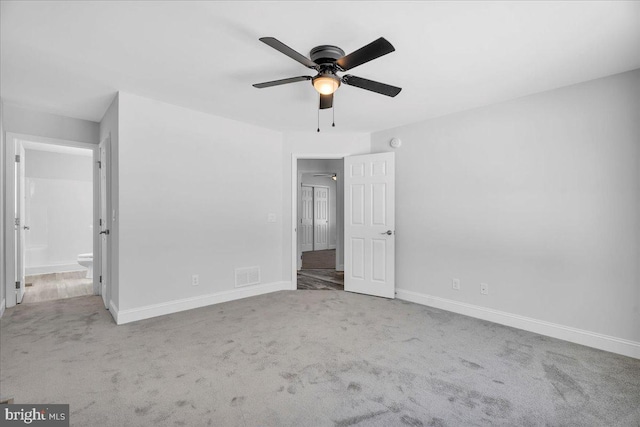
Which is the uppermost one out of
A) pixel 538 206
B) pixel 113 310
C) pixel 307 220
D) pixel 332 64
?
pixel 332 64

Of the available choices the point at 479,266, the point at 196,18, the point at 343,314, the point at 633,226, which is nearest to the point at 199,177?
the point at 196,18

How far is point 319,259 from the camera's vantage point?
7.86 metres

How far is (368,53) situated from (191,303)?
3.33 m

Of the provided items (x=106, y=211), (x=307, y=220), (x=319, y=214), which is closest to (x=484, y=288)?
(x=106, y=211)

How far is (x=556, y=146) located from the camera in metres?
3.06

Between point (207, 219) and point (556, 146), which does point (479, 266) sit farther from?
point (207, 219)

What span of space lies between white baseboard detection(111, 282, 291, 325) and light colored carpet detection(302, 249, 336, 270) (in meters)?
2.25

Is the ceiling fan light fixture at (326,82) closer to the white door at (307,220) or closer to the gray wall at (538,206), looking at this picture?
the gray wall at (538,206)

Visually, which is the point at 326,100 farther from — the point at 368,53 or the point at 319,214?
the point at 319,214

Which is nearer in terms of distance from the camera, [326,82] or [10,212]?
[326,82]

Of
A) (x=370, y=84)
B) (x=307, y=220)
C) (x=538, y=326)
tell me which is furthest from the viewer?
(x=307, y=220)

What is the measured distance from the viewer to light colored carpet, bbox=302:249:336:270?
22.7ft

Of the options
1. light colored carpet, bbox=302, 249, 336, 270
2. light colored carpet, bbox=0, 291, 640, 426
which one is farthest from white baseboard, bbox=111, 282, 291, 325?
light colored carpet, bbox=302, 249, 336, 270

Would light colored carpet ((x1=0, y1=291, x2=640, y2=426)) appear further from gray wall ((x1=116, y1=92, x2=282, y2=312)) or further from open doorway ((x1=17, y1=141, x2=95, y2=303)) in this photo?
open doorway ((x1=17, y1=141, x2=95, y2=303))
